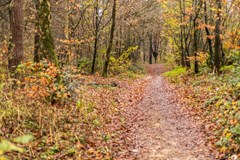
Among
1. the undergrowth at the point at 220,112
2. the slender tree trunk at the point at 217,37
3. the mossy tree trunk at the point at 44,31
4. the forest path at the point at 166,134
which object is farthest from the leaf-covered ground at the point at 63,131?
the slender tree trunk at the point at 217,37

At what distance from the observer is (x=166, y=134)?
8.21 meters

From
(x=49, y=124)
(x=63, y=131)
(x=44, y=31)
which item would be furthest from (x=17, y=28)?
(x=63, y=131)

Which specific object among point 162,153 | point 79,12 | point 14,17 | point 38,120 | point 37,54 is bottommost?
point 162,153

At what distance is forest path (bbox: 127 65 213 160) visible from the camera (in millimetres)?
6633

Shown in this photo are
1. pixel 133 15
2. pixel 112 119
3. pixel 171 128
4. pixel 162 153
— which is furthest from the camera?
pixel 133 15

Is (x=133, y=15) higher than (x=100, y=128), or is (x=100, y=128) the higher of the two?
(x=133, y=15)

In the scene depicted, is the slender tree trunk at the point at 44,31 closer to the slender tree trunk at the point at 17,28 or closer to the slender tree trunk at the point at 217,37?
the slender tree trunk at the point at 17,28

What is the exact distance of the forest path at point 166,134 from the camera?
6633 mm

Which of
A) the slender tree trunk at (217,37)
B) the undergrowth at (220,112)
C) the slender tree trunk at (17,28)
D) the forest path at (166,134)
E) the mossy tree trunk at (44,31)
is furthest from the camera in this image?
the slender tree trunk at (217,37)

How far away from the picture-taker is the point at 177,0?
69.1 ft

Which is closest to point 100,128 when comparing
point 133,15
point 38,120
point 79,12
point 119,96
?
point 38,120

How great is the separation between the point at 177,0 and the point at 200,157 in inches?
666

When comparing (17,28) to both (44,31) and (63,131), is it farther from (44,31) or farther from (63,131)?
(63,131)

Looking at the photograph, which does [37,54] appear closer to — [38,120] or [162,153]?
[38,120]
